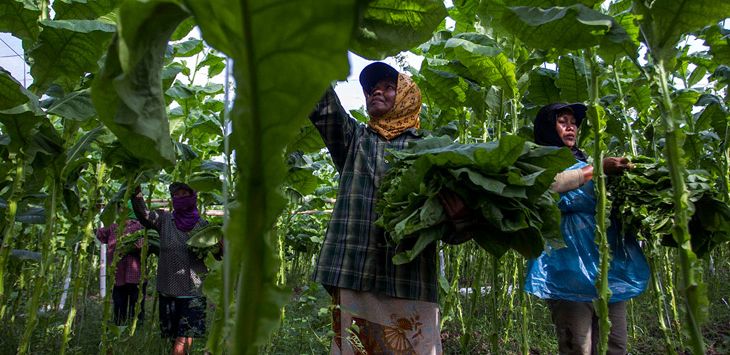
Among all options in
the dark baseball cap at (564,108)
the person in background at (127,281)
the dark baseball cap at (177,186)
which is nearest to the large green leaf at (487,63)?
the dark baseball cap at (564,108)

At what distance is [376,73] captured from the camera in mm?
2262

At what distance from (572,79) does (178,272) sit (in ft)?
10.1

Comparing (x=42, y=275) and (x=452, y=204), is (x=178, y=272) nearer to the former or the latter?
(x=42, y=275)

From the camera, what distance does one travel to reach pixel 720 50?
3.00 m

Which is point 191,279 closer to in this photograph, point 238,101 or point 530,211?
point 530,211

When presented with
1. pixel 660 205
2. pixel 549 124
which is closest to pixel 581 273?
pixel 660 205

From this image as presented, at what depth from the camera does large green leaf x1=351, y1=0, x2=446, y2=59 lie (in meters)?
1.04

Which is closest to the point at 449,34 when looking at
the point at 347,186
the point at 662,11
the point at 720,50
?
the point at 720,50

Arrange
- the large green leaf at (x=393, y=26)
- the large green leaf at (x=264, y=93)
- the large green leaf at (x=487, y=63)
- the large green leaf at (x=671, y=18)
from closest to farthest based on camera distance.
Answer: the large green leaf at (x=264, y=93) → the large green leaf at (x=393, y=26) → the large green leaf at (x=671, y=18) → the large green leaf at (x=487, y=63)

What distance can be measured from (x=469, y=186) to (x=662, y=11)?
A: 2.51 ft

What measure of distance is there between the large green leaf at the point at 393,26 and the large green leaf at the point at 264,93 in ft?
1.91

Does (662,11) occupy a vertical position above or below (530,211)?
above

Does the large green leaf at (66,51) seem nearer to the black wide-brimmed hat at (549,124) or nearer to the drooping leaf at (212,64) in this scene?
the black wide-brimmed hat at (549,124)

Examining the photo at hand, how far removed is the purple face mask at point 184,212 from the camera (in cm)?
391
